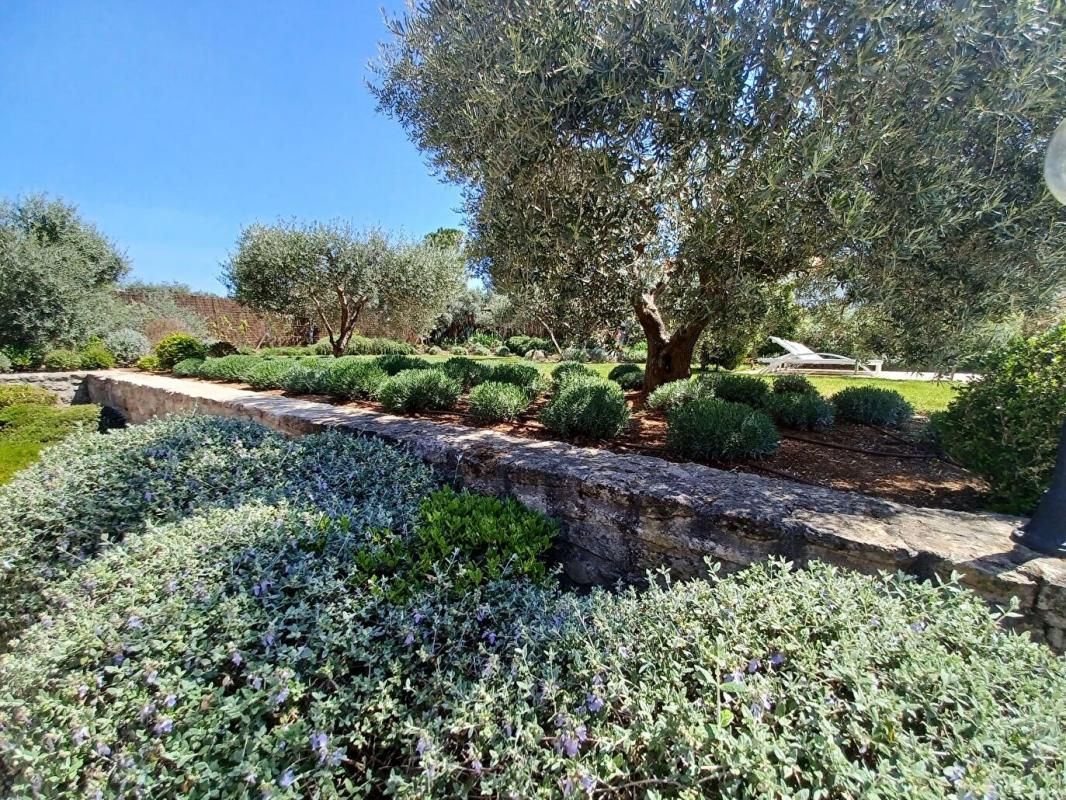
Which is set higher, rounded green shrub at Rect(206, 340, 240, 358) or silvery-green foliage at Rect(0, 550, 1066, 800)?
rounded green shrub at Rect(206, 340, 240, 358)

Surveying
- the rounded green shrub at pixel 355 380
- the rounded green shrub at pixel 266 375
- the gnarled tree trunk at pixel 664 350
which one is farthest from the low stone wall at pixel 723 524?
the rounded green shrub at pixel 266 375

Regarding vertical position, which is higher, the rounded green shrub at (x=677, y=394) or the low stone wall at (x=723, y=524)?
the rounded green shrub at (x=677, y=394)

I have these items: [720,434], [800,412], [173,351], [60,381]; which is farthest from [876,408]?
[60,381]

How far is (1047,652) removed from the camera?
1.27 metres

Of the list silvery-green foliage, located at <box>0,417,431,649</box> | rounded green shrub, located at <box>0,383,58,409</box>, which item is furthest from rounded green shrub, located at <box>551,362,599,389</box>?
rounded green shrub, located at <box>0,383,58,409</box>

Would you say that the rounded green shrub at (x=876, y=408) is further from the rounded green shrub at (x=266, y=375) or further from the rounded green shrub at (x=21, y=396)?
the rounded green shrub at (x=21, y=396)

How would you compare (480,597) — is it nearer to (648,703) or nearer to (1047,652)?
(648,703)

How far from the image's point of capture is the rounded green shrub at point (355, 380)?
5.66 meters

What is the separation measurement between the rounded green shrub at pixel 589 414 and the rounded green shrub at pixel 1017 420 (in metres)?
2.23

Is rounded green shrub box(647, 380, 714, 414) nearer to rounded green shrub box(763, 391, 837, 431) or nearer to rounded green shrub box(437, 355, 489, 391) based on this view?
rounded green shrub box(763, 391, 837, 431)

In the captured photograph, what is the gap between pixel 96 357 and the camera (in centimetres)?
985

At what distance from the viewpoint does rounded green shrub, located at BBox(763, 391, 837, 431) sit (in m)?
4.61

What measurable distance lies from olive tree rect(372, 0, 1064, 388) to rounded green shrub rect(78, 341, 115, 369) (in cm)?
1118

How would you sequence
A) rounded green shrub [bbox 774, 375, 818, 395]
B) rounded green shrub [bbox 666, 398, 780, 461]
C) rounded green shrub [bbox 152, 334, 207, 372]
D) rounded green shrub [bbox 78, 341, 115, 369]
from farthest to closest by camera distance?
rounded green shrub [bbox 152, 334, 207, 372] → rounded green shrub [bbox 78, 341, 115, 369] → rounded green shrub [bbox 774, 375, 818, 395] → rounded green shrub [bbox 666, 398, 780, 461]
